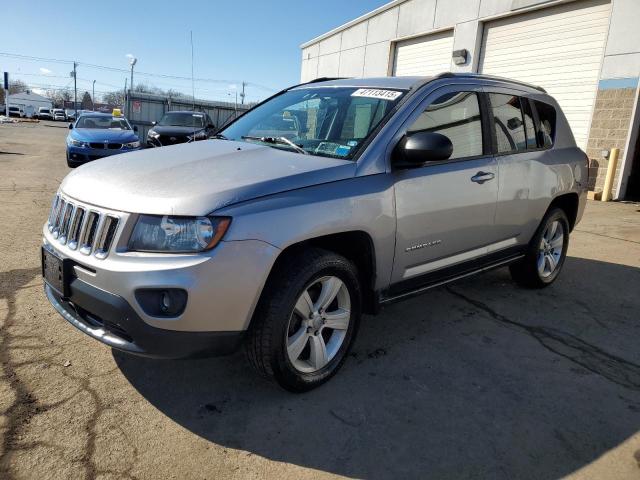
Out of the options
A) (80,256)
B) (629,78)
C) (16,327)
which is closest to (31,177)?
(16,327)

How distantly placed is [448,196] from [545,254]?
2038 mm

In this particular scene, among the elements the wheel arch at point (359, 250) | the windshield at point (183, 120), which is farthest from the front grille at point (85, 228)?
the windshield at point (183, 120)

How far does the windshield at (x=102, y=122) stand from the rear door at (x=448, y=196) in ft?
38.2

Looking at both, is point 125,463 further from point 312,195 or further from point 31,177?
point 31,177

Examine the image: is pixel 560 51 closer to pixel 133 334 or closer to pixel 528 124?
pixel 528 124

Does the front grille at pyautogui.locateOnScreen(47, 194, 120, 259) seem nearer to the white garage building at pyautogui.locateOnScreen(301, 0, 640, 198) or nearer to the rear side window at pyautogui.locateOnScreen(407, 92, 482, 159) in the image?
the rear side window at pyautogui.locateOnScreen(407, 92, 482, 159)

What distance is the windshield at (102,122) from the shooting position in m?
13.3

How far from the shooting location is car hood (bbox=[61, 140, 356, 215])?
244cm

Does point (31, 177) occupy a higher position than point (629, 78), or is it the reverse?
point (629, 78)

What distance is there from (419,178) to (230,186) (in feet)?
4.28

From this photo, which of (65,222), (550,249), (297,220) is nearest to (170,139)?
(550,249)

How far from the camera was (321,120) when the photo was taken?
11.6 feet

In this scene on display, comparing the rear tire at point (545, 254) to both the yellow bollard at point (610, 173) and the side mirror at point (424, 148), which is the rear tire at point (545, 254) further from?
the yellow bollard at point (610, 173)

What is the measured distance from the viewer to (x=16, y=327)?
345 cm
